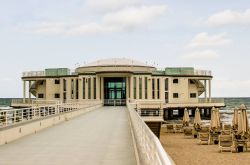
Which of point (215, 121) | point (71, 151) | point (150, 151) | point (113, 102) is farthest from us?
point (113, 102)

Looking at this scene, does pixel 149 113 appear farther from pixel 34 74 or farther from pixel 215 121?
pixel 34 74

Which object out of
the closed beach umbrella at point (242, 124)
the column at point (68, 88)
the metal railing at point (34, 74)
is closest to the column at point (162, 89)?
the column at point (68, 88)

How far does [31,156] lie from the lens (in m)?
11.9

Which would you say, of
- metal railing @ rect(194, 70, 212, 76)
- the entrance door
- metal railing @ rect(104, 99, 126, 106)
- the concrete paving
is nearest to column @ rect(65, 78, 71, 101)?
the entrance door

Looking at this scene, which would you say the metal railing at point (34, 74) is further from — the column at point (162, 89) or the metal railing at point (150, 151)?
the metal railing at point (150, 151)

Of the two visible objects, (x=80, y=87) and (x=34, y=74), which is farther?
(x=34, y=74)

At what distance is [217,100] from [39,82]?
101 ft

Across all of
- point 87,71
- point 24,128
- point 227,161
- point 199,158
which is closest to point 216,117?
point 199,158

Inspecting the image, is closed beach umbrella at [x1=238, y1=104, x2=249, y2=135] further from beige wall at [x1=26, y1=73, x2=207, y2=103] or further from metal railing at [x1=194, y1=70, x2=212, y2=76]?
metal railing at [x1=194, y1=70, x2=212, y2=76]

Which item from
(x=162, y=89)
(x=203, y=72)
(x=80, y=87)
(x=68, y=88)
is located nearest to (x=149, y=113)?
(x=162, y=89)

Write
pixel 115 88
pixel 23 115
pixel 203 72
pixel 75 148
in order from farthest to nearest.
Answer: pixel 203 72 < pixel 115 88 < pixel 23 115 < pixel 75 148

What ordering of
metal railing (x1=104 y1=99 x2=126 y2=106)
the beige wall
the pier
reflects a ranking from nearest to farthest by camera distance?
the pier → metal railing (x1=104 y1=99 x2=126 y2=106) → the beige wall

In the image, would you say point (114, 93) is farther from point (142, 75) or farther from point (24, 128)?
point (24, 128)

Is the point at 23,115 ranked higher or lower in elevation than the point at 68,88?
lower
